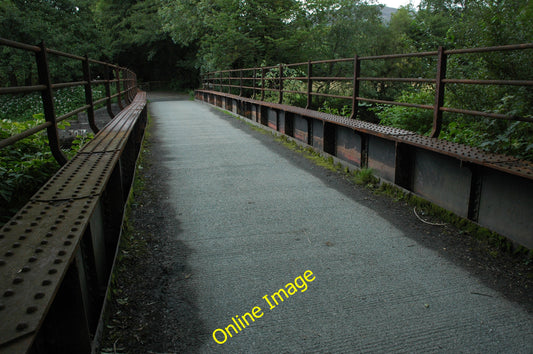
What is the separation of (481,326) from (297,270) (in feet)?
4.56

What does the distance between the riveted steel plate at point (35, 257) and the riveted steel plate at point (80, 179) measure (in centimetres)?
14

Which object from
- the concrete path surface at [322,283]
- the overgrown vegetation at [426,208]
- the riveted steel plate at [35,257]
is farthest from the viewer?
the overgrown vegetation at [426,208]

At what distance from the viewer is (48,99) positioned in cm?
395

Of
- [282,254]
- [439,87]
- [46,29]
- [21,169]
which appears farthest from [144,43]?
[282,254]

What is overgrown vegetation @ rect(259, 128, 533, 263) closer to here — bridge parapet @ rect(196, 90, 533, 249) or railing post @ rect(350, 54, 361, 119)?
bridge parapet @ rect(196, 90, 533, 249)

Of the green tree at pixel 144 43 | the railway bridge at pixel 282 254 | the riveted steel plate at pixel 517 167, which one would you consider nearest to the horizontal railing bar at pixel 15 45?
the railway bridge at pixel 282 254

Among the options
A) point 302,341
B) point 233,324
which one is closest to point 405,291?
point 302,341

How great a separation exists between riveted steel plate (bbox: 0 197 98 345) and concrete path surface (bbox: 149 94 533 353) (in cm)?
102

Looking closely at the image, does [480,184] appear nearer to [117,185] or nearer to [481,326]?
[481,326]

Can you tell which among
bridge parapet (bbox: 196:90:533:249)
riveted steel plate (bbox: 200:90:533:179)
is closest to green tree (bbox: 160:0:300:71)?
bridge parapet (bbox: 196:90:533:249)

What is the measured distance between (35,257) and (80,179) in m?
1.44

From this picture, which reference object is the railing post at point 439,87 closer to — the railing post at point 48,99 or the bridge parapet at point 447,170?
the bridge parapet at point 447,170

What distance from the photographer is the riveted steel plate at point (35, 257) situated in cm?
158

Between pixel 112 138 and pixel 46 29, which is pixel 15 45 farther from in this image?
pixel 46 29
